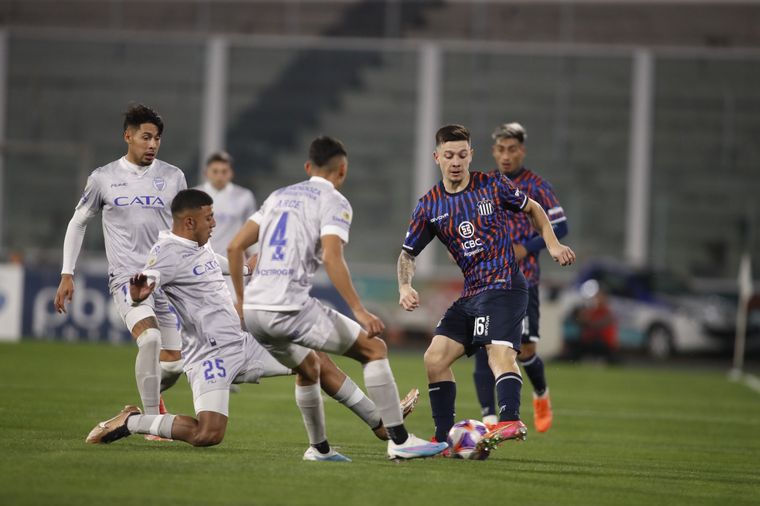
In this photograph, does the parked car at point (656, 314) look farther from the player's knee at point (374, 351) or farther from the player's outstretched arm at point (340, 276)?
the player's outstretched arm at point (340, 276)

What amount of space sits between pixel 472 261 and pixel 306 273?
1.57 meters

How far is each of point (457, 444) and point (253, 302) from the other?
1.84 meters

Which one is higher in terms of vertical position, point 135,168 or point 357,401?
point 135,168

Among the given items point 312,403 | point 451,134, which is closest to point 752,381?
point 451,134

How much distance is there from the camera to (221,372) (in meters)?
7.92

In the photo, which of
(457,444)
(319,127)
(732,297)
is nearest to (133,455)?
(457,444)

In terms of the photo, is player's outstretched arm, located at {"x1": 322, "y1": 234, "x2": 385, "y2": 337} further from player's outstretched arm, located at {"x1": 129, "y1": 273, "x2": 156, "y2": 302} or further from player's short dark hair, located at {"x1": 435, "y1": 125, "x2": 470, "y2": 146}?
player's short dark hair, located at {"x1": 435, "y1": 125, "x2": 470, "y2": 146}

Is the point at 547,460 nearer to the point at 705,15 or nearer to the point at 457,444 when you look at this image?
the point at 457,444

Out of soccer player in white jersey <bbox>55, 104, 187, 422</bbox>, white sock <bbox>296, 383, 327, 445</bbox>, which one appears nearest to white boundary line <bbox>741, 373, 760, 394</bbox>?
soccer player in white jersey <bbox>55, 104, 187, 422</bbox>

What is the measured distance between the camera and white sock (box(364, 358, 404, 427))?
7.38 m

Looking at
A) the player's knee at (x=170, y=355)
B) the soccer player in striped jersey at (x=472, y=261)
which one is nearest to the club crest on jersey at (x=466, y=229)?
the soccer player in striped jersey at (x=472, y=261)

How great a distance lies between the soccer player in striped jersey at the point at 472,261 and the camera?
8305 millimetres

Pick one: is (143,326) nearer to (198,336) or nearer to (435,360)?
(198,336)

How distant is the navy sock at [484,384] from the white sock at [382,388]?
2.44 meters
